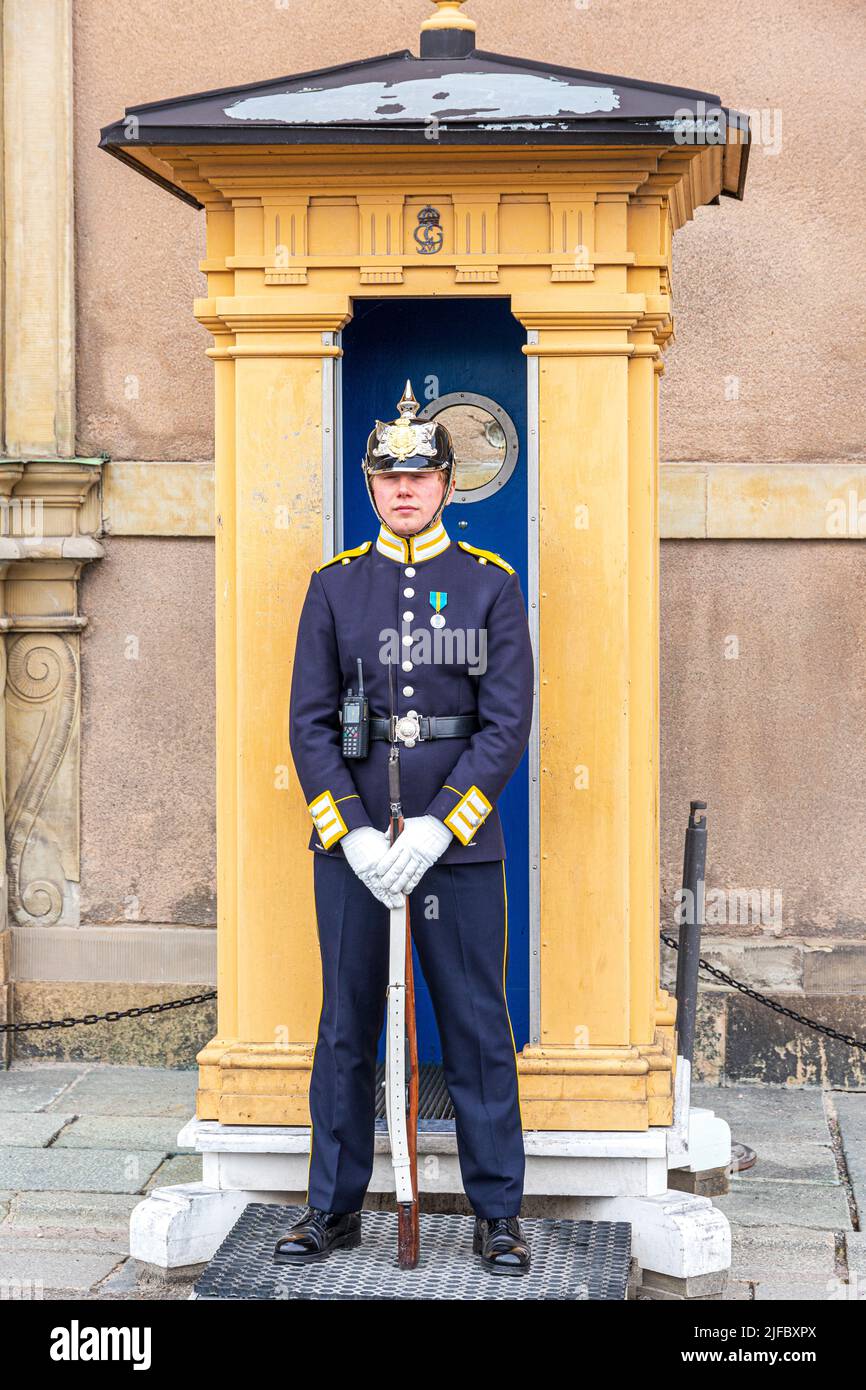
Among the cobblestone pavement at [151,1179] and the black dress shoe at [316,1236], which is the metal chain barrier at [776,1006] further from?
the black dress shoe at [316,1236]

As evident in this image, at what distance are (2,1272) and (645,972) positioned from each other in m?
1.75

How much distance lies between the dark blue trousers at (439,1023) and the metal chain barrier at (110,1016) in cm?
161

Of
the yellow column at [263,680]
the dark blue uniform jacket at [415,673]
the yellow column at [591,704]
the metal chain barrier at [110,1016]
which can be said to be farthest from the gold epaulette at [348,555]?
the metal chain barrier at [110,1016]

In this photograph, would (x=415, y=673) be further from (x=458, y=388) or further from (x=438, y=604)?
(x=458, y=388)

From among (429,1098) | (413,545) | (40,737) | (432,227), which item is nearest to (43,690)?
(40,737)

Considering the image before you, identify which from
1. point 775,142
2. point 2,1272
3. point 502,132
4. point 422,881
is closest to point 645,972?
point 422,881

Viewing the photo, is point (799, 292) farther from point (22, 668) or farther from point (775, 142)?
point (22, 668)

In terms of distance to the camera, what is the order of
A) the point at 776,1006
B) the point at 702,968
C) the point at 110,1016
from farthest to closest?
the point at 702,968 < the point at 776,1006 < the point at 110,1016

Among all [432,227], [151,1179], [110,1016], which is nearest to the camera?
[432,227]

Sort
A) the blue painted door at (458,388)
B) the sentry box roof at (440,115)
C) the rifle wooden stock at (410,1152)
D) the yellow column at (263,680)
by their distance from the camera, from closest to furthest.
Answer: the rifle wooden stock at (410,1152) < the sentry box roof at (440,115) < the yellow column at (263,680) < the blue painted door at (458,388)

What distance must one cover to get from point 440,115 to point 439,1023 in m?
2.08

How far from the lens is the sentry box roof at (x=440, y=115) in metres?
4.09

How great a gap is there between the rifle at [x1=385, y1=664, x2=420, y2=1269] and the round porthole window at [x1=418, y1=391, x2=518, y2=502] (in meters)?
1.08

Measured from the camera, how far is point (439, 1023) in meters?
4.13
